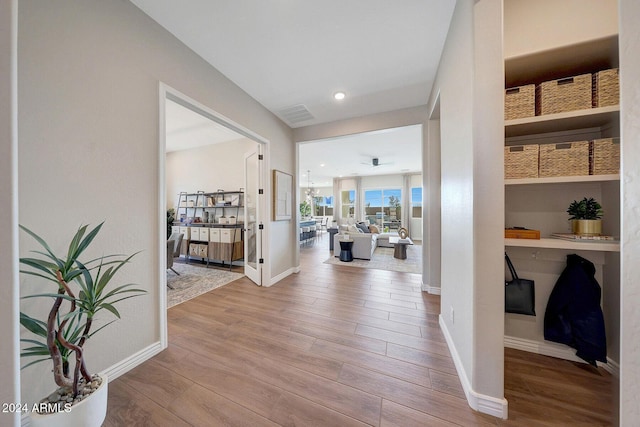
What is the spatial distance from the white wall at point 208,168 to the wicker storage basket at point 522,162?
4054mm

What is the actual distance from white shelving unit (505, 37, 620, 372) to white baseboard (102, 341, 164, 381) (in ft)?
8.74

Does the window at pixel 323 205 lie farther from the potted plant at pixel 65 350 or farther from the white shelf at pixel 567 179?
the potted plant at pixel 65 350

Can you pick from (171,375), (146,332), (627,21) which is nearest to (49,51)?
(146,332)

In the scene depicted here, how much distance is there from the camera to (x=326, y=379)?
1403mm

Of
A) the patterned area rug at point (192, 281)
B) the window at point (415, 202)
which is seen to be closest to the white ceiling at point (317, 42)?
the patterned area rug at point (192, 281)

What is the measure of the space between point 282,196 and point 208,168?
8.46ft

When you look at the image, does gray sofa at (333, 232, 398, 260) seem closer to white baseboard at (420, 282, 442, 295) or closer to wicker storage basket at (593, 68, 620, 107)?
white baseboard at (420, 282, 442, 295)

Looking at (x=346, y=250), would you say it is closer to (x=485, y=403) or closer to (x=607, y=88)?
(x=485, y=403)

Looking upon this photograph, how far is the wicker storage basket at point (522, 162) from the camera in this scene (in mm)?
1261

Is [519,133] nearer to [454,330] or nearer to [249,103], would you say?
[454,330]

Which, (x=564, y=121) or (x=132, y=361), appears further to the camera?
(x=132, y=361)

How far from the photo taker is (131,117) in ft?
4.97

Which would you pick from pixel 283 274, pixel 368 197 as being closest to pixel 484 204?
pixel 283 274

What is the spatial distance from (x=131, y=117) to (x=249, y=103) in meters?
1.47
